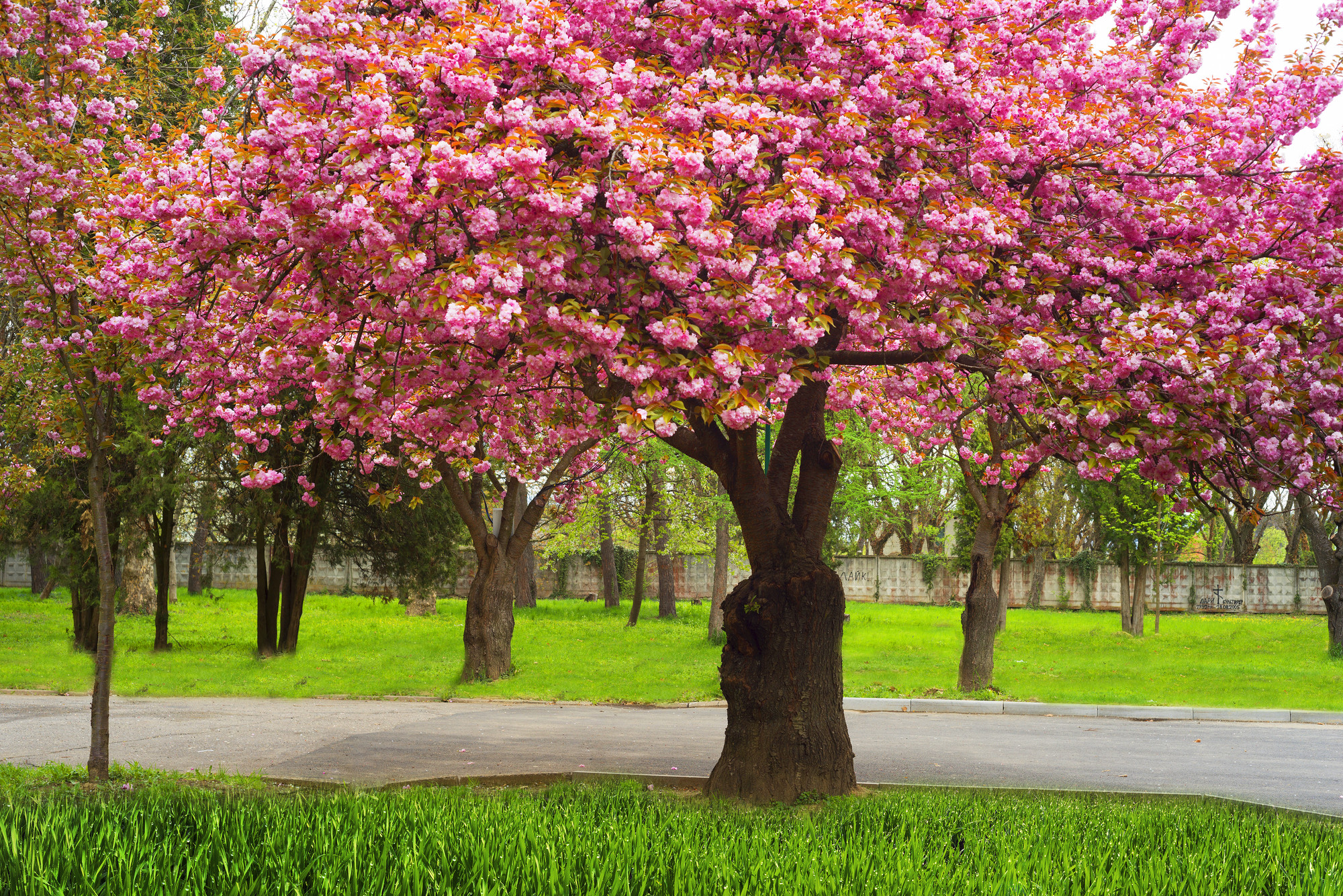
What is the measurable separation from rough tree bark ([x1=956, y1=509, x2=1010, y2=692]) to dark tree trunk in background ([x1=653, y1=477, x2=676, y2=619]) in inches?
439

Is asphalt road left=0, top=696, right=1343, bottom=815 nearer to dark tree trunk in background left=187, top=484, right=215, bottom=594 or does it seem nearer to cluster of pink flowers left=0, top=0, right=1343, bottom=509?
cluster of pink flowers left=0, top=0, right=1343, bottom=509

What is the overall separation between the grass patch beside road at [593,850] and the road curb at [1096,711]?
9.00m

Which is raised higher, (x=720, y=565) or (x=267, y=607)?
(x=720, y=565)

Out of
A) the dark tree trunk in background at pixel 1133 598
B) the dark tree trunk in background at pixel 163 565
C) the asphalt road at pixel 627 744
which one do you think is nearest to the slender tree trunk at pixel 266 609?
the dark tree trunk in background at pixel 163 565

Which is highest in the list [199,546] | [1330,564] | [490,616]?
[1330,564]

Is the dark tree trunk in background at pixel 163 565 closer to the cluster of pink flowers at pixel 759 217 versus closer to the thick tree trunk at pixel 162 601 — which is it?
the thick tree trunk at pixel 162 601

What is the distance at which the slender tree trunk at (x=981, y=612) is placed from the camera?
51.9 feet

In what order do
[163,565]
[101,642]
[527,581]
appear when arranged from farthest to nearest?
[527,581] < [163,565] < [101,642]

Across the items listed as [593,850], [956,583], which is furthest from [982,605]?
[956,583]

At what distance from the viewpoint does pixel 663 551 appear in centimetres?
2686

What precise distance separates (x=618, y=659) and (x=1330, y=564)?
15.6m

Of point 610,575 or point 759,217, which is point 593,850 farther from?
point 610,575

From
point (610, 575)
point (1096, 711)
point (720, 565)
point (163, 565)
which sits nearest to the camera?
point (1096, 711)

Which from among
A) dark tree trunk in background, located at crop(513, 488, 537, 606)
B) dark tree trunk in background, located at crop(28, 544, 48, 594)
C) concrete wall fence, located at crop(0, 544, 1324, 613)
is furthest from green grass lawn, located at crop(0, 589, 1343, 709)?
concrete wall fence, located at crop(0, 544, 1324, 613)
